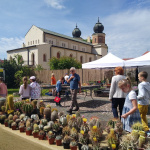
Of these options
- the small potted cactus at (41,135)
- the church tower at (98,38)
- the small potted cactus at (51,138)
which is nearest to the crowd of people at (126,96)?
the small potted cactus at (51,138)

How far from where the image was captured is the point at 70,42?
48.2 metres

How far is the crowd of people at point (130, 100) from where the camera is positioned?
3203mm

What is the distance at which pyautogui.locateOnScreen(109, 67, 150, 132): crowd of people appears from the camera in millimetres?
3203

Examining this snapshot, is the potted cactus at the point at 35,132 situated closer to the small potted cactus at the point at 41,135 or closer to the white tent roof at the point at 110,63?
the small potted cactus at the point at 41,135

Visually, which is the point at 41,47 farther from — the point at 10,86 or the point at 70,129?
the point at 70,129

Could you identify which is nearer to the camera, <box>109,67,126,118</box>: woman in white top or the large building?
<box>109,67,126,118</box>: woman in white top

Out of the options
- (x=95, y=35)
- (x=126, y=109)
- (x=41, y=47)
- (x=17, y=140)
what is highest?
(x=95, y=35)

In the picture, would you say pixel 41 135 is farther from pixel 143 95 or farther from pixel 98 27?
pixel 98 27

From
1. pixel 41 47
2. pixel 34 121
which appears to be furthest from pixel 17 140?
pixel 41 47

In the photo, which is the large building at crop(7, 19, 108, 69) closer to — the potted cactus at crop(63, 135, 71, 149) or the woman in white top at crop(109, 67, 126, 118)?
the woman in white top at crop(109, 67, 126, 118)

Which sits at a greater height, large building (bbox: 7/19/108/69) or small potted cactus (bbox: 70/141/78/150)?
large building (bbox: 7/19/108/69)

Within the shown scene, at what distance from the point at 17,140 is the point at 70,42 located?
150ft

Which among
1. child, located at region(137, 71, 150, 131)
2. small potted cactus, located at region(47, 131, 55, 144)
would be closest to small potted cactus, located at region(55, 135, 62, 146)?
small potted cactus, located at region(47, 131, 55, 144)

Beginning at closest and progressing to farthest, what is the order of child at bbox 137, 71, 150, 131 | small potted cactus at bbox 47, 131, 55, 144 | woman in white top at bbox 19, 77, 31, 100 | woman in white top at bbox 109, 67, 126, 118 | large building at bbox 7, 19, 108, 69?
small potted cactus at bbox 47, 131, 55, 144 < child at bbox 137, 71, 150, 131 < woman in white top at bbox 109, 67, 126, 118 < woman in white top at bbox 19, 77, 31, 100 < large building at bbox 7, 19, 108, 69
